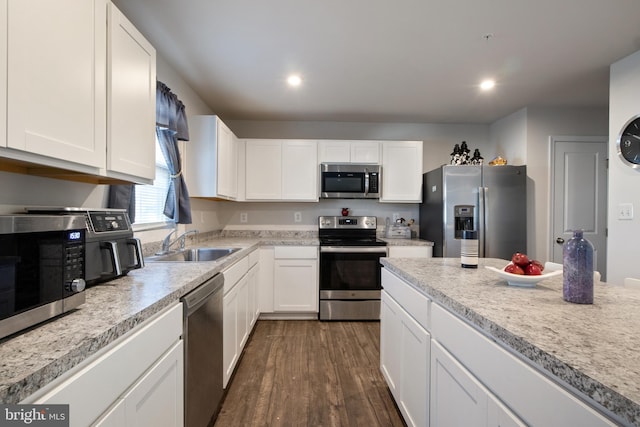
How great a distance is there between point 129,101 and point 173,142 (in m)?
1.00

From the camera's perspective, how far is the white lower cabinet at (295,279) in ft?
10.8

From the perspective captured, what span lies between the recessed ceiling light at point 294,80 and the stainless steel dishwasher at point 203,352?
1.84 meters

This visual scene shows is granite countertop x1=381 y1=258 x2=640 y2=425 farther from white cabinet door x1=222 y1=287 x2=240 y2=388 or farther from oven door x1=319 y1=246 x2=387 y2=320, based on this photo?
oven door x1=319 y1=246 x2=387 y2=320

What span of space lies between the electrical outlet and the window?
11.9 ft

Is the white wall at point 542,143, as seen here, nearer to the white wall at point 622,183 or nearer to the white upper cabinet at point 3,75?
the white wall at point 622,183

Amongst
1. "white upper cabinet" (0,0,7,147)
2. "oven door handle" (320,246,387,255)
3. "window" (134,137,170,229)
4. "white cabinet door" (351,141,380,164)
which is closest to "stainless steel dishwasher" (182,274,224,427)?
"white upper cabinet" (0,0,7,147)

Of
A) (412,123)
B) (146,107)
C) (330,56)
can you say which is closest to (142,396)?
(146,107)

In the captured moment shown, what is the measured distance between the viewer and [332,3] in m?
1.70

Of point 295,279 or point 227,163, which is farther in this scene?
point 295,279

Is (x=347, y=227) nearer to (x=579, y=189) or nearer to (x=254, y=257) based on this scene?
(x=254, y=257)

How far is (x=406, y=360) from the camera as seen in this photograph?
5.14 ft

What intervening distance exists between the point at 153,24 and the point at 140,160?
3.47 ft

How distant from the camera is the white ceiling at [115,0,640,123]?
176 centimetres

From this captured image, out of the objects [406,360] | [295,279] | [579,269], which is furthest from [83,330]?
[295,279]
